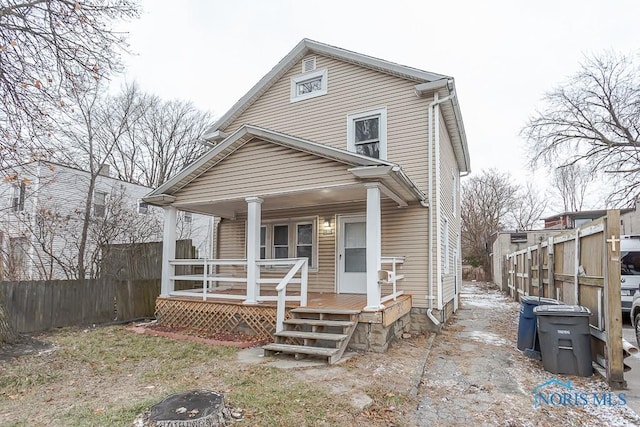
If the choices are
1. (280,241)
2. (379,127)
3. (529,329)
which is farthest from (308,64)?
(529,329)

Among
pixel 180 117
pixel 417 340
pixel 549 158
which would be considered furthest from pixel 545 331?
pixel 180 117

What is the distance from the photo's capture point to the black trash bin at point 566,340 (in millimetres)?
5289

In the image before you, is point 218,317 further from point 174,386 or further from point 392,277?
point 392,277

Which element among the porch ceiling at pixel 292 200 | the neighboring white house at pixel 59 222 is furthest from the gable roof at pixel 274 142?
the neighboring white house at pixel 59 222

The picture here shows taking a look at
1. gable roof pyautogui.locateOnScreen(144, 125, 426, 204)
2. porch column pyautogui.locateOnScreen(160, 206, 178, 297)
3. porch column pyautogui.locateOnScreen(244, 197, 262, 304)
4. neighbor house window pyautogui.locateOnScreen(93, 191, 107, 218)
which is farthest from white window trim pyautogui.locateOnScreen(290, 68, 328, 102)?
neighbor house window pyautogui.locateOnScreen(93, 191, 107, 218)

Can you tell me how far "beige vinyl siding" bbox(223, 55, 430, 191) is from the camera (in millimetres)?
8750

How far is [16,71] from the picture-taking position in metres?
5.65

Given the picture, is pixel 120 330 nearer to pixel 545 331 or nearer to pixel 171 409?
pixel 171 409

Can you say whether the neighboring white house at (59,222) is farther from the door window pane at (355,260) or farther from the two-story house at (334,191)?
the door window pane at (355,260)

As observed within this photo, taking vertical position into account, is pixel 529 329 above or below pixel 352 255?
below

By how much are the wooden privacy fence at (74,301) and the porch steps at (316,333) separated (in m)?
5.04

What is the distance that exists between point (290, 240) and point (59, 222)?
290 inches

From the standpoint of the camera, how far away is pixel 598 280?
5398 mm

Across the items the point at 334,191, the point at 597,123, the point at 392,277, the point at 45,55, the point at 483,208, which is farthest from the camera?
the point at 483,208
